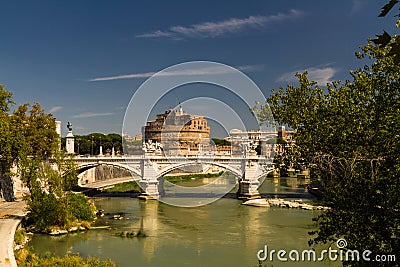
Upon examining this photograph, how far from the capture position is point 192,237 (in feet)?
66.9

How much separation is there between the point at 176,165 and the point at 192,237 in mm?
14063

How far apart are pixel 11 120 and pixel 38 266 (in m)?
17.0

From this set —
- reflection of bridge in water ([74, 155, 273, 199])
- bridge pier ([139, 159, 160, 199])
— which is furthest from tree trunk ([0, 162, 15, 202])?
bridge pier ([139, 159, 160, 199])

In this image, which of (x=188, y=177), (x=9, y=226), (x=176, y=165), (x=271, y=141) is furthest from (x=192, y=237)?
(x=188, y=177)

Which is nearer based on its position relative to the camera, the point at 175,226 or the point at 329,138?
the point at 329,138

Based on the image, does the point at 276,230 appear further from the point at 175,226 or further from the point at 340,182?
the point at 340,182

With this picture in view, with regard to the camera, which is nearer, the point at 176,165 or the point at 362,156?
the point at 362,156

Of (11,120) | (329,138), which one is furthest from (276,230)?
(11,120)

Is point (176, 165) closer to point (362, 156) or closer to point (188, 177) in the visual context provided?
point (188, 177)

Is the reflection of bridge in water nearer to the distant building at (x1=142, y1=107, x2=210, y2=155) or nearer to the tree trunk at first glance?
the tree trunk

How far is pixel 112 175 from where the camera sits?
5156cm

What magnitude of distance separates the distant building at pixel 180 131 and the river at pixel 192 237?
28813mm

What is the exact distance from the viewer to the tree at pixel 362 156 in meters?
6.91

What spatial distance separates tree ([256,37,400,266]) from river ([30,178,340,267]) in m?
8.16
